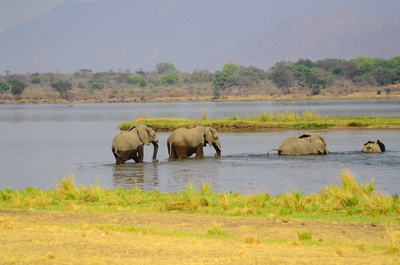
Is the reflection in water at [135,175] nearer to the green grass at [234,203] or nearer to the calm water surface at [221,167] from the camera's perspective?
the calm water surface at [221,167]

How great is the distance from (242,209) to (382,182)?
24.6 feet

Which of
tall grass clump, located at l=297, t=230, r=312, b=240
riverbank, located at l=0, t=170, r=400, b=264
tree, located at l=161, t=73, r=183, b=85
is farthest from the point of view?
tree, located at l=161, t=73, r=183, b=85

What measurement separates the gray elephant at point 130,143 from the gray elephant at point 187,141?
1.21 m

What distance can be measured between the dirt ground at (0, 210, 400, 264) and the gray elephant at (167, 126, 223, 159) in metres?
13.8

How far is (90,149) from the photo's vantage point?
111 ft

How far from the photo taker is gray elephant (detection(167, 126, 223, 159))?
26484 mm

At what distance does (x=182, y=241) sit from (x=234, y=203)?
424cm

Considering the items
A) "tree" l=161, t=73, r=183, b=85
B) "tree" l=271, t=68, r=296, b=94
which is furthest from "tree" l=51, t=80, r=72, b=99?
"tree" l=271, t=68, r=296, b=94

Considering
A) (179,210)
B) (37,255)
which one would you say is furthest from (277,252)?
(179,210)

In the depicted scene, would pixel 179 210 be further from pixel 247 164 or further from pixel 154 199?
pixel 247 164

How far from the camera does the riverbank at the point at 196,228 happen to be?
8859 mm

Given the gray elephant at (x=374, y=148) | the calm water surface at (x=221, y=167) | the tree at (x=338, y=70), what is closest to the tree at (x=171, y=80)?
the tree at (x=338, y=70)

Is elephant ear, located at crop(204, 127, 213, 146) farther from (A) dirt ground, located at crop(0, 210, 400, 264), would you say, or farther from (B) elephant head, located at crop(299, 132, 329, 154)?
(A) dirt ground, located at crop(0, 210, 400, 264)

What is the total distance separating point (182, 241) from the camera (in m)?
9.93
